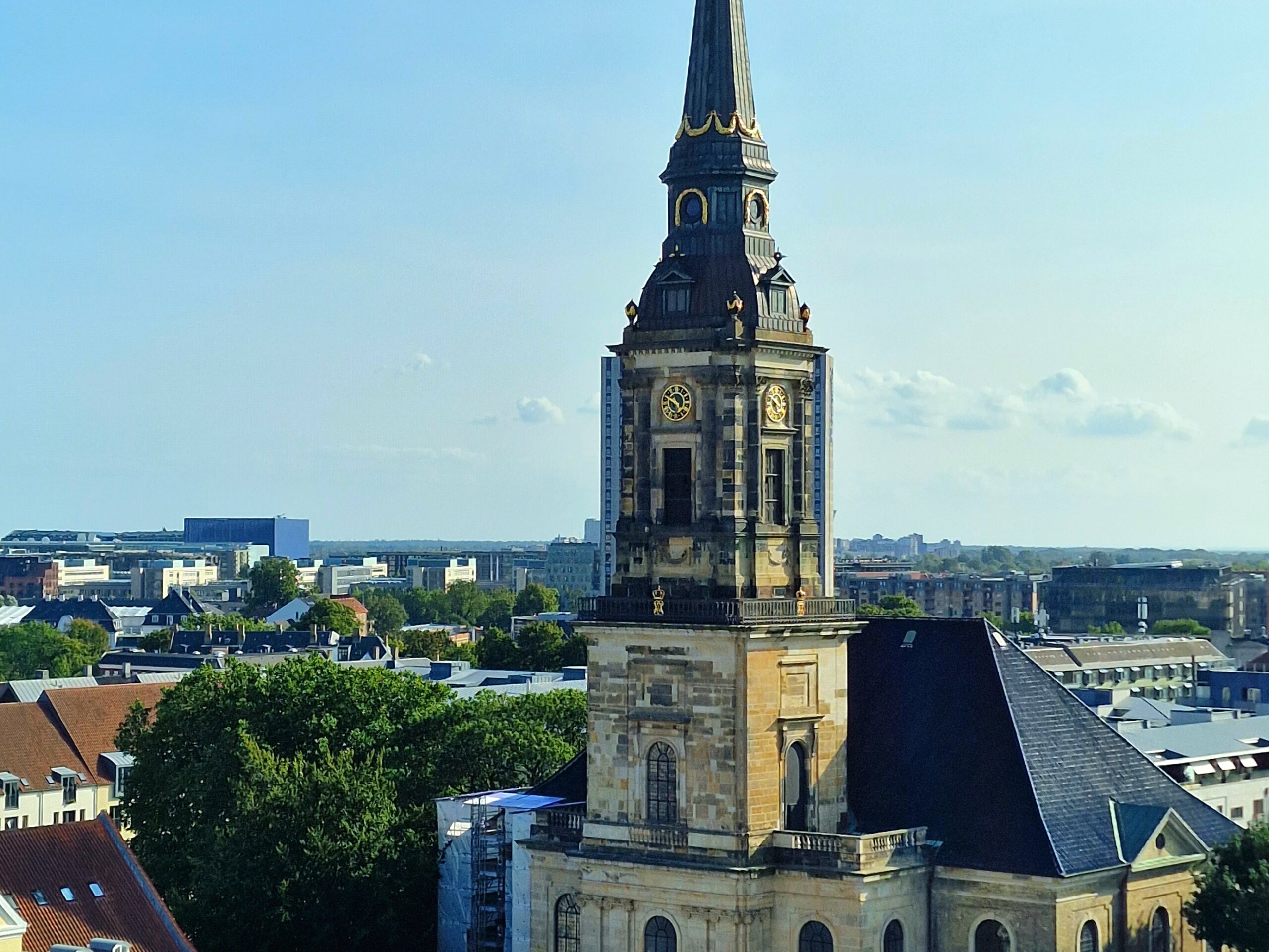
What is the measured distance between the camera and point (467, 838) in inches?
3233

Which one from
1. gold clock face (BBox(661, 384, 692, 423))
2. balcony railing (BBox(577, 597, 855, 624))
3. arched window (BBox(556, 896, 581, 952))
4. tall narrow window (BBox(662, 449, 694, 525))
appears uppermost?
gold clock face (BBox(661, 384, 692, 423))

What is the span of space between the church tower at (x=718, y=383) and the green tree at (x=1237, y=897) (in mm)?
14990

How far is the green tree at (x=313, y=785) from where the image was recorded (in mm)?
78438

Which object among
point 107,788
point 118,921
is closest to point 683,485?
point 118,921

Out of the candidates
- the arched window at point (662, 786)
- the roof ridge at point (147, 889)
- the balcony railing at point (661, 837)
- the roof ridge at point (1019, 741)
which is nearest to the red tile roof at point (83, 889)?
the roof ridge at point (147, 889)

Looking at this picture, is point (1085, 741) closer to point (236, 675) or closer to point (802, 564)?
point (802, 564)

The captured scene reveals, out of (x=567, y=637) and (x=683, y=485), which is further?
(x=567, y=637)

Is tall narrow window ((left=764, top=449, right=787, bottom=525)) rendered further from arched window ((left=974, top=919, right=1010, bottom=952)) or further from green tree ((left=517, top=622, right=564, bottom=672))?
green tree ((left=517, top=622, right=564, bottom=672))

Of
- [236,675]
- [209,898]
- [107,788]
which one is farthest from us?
[107,788]

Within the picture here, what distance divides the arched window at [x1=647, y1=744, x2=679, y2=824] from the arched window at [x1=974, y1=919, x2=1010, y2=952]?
9.72 meters

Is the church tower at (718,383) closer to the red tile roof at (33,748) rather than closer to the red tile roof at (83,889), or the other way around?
the red tile roof at (83,889)

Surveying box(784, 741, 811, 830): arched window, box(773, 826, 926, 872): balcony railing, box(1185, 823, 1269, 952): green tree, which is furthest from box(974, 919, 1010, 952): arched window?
box(1185, 823, 1269, 952): green tree

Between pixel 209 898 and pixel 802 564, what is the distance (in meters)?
25.3

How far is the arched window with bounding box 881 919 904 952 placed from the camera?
2618 inches
